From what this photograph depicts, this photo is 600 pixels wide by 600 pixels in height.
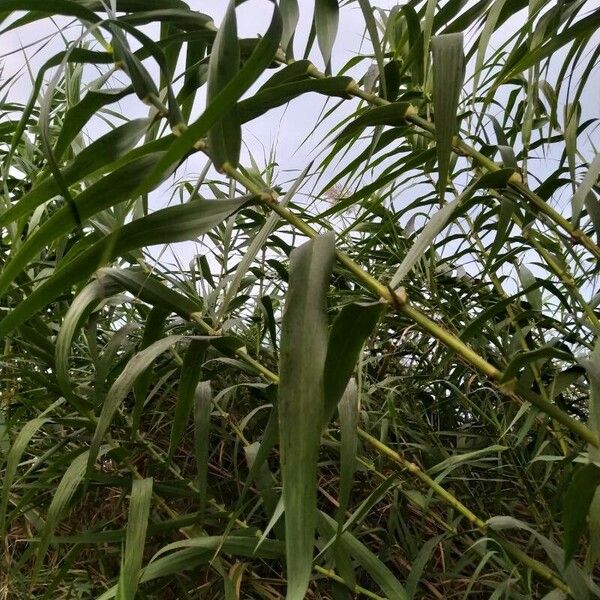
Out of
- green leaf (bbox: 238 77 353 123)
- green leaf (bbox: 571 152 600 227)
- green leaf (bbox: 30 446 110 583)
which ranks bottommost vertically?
green leaf (bbox: 30 446 110 583)

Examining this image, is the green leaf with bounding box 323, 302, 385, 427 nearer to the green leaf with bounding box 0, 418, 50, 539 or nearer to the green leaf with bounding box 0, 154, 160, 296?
the green leaf with bounding box 0, 154, 160, 296

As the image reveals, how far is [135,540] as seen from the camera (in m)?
0.62

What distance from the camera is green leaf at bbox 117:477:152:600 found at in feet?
1.83

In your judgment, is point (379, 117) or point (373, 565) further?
point (373, 565)

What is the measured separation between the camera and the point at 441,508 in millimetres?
932

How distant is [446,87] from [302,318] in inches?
6.7

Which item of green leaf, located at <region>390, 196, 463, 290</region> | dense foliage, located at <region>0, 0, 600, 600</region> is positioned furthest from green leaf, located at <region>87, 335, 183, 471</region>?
green leaf, located at <region>390, 196, 463, 290</region>

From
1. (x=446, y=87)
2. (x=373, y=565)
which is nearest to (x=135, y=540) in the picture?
(x=373, y=565)

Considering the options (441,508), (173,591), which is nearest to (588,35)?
(441,508)

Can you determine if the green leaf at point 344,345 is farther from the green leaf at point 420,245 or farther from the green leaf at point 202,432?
the green leaf at point 202,432

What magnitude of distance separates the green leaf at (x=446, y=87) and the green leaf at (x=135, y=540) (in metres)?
0.37

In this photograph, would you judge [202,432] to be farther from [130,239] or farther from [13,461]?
[130,239]

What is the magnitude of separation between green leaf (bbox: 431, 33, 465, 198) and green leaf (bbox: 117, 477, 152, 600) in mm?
368

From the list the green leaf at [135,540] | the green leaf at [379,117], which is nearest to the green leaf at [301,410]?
the green leaf at [379,117]
